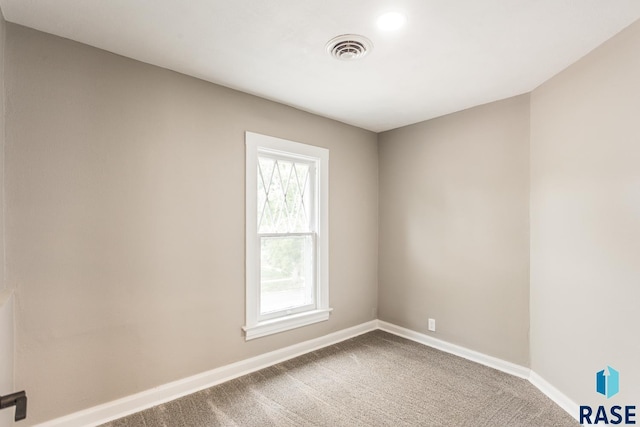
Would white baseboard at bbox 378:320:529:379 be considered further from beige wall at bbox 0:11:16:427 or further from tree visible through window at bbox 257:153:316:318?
beige wall at bbox 0:11:16:427

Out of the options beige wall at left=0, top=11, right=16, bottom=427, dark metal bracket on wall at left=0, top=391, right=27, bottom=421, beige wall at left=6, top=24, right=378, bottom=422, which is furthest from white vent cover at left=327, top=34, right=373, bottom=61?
dark metal bracket on wall at left=0, top=391, right=27, bottom=421

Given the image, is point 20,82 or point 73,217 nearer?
point 20,82

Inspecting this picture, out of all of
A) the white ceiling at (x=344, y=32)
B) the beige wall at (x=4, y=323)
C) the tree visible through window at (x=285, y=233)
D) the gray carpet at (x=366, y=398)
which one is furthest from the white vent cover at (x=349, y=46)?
the gray carpet at (x=366, y=398)

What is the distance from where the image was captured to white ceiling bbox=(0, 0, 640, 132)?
5.74ft

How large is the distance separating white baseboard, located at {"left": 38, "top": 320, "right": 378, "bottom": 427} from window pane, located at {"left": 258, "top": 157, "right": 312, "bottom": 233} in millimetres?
1177

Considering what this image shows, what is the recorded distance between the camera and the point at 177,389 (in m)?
2.47

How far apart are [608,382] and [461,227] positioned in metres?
1.62

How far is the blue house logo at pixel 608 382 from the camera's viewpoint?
1.96 metres

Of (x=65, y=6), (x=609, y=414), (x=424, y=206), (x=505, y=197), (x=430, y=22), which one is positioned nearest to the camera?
(x=65, y=6)

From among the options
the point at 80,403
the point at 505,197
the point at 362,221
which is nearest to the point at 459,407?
the point at 505,197

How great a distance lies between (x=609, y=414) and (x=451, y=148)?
2.40 meters

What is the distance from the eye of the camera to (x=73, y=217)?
207 cm

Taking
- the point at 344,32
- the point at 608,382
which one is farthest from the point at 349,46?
the point at 608,382

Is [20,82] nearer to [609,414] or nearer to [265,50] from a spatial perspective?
[265,50]
